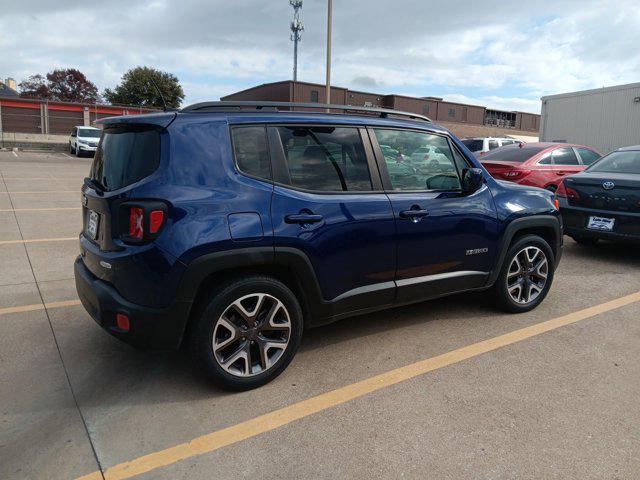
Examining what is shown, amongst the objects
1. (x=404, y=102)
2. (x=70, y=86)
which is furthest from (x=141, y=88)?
(x=404, y=102)

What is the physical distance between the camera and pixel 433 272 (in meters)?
3.88

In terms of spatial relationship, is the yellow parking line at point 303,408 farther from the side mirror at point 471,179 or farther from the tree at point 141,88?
the tree at point 141,88

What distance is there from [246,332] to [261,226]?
0.68 meters

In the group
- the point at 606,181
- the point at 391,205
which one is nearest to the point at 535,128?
the point at 606,181

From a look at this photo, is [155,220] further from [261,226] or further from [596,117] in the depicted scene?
[596,117]

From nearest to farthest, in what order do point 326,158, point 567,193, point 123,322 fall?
point 123,322 → point 326,158 → point 567,193

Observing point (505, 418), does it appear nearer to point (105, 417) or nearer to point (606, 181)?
point (105, 417)

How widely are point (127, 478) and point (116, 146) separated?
1.95 m

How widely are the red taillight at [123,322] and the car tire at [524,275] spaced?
10.2ft

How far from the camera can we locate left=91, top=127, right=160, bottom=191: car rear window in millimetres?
2914

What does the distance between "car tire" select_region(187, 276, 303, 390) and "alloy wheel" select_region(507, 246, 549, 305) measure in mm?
2241

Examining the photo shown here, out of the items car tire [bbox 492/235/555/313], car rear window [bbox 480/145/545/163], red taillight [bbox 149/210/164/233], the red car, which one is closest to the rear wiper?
red taillight [bbox 149/210/164/233]

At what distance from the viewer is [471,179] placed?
3998mm

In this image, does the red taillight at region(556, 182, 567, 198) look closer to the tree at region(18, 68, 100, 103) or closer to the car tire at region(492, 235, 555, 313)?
the car tire at region(492, 235, 555, 313)
